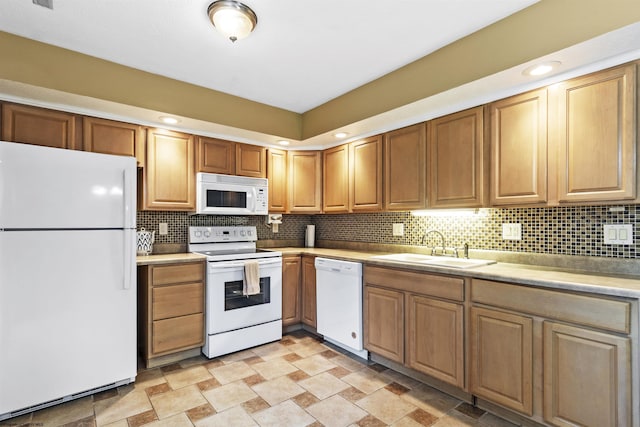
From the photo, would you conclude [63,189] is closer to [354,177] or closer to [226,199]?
[226,199]

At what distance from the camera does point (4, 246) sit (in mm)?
1952

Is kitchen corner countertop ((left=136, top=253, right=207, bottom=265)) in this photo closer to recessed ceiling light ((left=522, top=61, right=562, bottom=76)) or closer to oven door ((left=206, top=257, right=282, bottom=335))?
oven door ((left=206, top=257, right=282, bottom=335))

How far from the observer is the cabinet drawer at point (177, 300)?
2689 millimetres

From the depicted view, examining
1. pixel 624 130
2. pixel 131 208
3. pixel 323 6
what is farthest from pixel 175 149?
pixel 624 130

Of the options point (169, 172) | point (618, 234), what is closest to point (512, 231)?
point (618, 234)

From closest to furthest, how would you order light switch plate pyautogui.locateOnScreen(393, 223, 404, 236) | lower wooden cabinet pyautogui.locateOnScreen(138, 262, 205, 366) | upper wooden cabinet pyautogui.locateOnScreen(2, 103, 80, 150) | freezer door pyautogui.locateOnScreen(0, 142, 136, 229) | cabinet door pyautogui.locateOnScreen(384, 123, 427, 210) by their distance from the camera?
freezer door pyautogui.locateOnScreen(0, 142, 136, 229) → upper wooden cabinet pyautogui.locateOnScreen(2, 103, 80, 150) → lower wooden cabinet pyautogui.locateOnScreen(138, 262, 205, 366) → cabinet door pyautogui.locateOnScreen(384, 123, 427, 210) → light switch plate pyautogui.locateOnScreen(393, 223, 404, 236)

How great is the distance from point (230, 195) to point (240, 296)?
1.03 meters

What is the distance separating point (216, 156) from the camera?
3.32 metres

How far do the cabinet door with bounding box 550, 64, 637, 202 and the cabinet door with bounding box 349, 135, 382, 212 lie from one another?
58.4 inches

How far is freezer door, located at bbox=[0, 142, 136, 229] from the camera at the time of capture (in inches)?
77.6

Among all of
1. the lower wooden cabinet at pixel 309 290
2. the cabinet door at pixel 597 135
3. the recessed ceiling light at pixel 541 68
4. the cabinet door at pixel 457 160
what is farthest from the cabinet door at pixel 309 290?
the recessed ceiling light at pixel 541 68

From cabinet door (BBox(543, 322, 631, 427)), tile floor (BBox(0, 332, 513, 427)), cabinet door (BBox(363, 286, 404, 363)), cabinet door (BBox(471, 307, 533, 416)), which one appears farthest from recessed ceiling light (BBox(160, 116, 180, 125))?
cabinet door (BBox(543, 322, 631, 427))

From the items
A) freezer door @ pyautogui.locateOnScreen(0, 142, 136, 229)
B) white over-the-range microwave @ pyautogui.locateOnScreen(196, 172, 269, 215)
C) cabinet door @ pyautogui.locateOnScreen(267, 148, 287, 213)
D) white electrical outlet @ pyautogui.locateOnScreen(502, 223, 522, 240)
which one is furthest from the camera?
cabinet door @ pyautogui.locateOnScreen(267, 148, 287, 213)

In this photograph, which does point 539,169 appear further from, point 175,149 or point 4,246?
point 4,246
